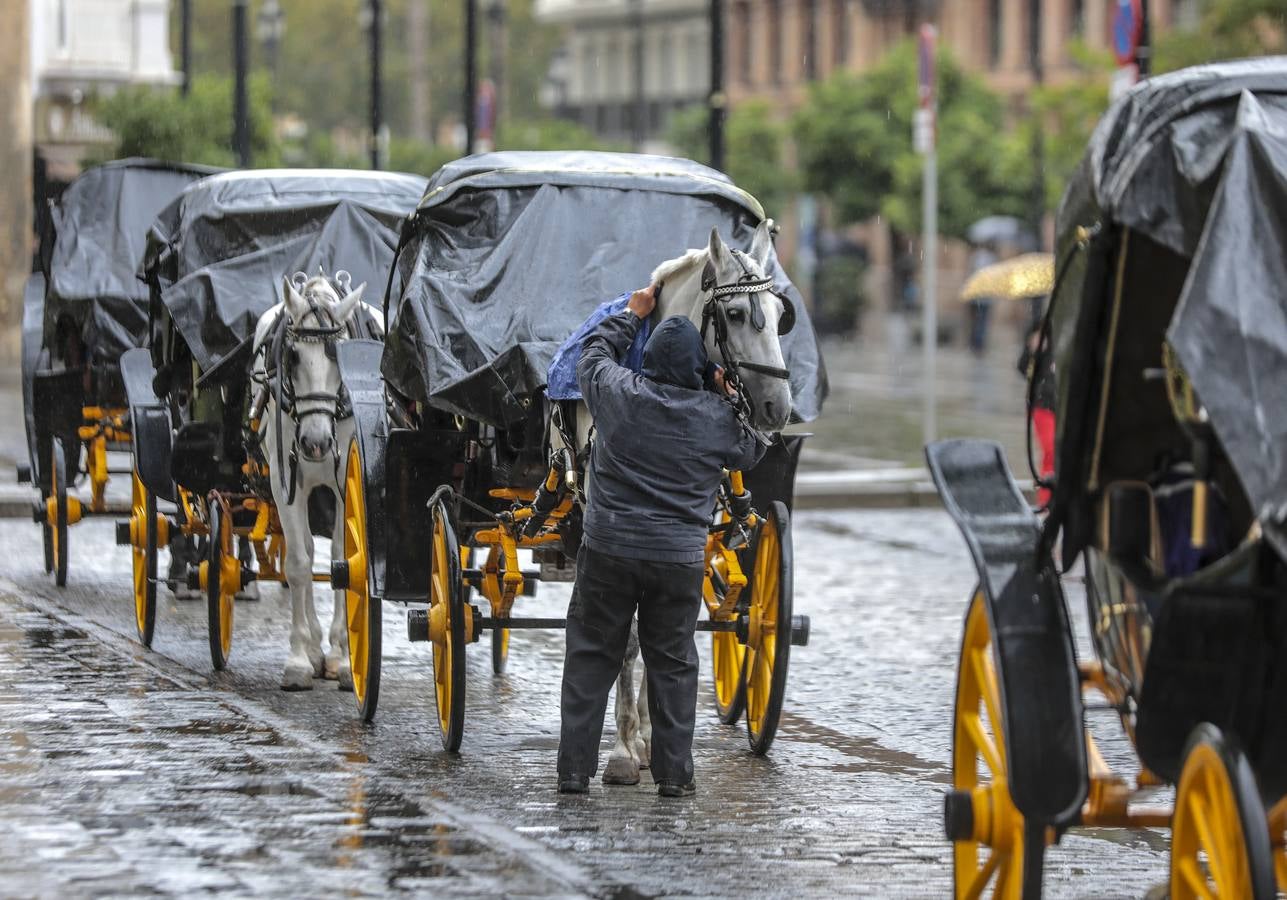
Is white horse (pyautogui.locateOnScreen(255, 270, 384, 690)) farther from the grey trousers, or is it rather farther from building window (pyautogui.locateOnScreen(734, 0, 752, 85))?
building window (pyautogui.locateOnScreen(734, 0, 752, 85))

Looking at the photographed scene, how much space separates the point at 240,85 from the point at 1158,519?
2531 centimetres

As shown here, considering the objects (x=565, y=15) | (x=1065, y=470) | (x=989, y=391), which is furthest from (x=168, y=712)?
(x=565, y=15)

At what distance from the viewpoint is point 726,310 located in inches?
323

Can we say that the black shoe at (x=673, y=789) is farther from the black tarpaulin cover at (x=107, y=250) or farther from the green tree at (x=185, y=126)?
the green tree at (x=185, y=126)

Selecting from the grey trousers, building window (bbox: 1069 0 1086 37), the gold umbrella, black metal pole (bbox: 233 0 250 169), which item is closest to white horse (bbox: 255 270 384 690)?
the grey trousers

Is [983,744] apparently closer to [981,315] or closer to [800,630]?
[800,630]

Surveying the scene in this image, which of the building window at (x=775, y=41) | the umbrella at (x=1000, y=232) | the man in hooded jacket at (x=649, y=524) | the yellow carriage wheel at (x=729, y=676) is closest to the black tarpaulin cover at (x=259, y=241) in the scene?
the yellow carriage wheel at (x=729, y=676)

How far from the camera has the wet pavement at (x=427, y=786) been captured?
7141 millimetres

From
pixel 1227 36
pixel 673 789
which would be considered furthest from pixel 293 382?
pixel 1227 36

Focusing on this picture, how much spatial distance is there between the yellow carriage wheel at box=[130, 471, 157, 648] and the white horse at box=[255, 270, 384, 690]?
933 millimetres

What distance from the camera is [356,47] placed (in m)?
102

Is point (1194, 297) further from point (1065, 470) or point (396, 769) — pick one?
point (396, 769)

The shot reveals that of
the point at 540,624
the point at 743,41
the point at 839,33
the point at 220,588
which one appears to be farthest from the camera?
the point at 743,41

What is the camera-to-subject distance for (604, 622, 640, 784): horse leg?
8625mm
